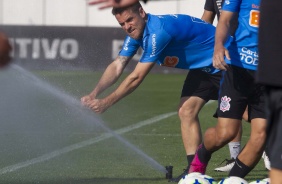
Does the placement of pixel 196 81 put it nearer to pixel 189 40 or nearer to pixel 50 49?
pixel 189 40

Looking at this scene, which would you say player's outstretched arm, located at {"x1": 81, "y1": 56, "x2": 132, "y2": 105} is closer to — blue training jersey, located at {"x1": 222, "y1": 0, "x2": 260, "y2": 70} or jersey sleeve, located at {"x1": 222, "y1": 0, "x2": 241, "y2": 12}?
blue training jersey, located at {"x1": 222, "y1": 0, "x2": 260, "y2": 70}

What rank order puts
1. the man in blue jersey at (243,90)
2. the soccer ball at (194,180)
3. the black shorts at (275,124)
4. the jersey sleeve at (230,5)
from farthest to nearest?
the man in blue jersey at (243,90) < the jersey sleeve at (230,5) < the soccer ball at (194,180) < the black shorts at (275,124)

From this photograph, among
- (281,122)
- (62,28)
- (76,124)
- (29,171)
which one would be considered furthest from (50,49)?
(281,122)

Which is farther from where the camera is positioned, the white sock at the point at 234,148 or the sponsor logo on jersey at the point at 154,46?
the white sock at the point at 234,148

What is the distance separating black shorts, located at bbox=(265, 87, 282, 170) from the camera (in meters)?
5.77

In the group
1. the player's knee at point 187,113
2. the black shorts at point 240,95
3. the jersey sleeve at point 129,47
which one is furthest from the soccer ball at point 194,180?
the jersey sleeve at point 129,47

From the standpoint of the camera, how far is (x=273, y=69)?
228 inches

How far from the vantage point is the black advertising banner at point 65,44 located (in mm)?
28069

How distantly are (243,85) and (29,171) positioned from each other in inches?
98.0

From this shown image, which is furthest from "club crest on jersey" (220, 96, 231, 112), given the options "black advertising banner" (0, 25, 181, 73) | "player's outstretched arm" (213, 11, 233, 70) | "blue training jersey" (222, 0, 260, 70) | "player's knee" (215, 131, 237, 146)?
"black advertising banner" (0, 25, 181, 73)

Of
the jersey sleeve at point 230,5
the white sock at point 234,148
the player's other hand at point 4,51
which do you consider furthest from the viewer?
the white sock at point 234,148

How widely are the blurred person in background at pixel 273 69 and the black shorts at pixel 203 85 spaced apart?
4.02m

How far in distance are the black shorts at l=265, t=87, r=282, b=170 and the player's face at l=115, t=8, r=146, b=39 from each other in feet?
11.2

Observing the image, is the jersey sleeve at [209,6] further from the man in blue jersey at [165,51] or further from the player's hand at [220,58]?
the player's hand at [220,58]
